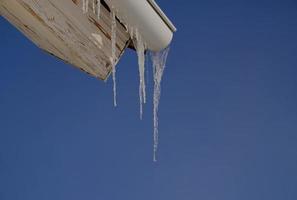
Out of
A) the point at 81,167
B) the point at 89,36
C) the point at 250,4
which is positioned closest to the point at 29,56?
the point at 81,167

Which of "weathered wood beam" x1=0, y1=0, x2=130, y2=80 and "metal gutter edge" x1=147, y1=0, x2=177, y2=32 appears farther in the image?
"weathered wood beam" x1=0, y1=0, x2=130, y2=80

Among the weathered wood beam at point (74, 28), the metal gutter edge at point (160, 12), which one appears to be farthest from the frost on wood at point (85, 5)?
the metal gutter edge at point (160, 12)

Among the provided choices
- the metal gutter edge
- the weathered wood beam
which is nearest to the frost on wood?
the weathered wood beam

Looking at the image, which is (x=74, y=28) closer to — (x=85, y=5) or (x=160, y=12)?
(x=85, y=5)

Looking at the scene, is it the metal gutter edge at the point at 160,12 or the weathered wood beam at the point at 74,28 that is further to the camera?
the weathered wood beam at the point at 74,28

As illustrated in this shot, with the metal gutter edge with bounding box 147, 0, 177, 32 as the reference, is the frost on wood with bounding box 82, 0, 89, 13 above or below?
above

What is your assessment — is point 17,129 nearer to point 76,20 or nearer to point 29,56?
point 29,56

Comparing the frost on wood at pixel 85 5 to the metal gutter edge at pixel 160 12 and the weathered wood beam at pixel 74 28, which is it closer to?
the weathered wood beam at pixel 74 28

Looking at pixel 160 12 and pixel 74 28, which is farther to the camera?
pixel 74 28

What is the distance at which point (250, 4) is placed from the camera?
2906 millimetres

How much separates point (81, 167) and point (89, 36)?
7.11 feet

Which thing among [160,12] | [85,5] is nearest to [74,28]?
[85,5]

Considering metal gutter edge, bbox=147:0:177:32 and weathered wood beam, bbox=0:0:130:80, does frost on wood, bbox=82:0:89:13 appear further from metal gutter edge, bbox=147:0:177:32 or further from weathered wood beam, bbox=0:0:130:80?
metal gutter edge, bbox=147:0:177:32

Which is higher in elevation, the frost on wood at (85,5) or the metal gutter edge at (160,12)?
the frost on wood at (85,5)
